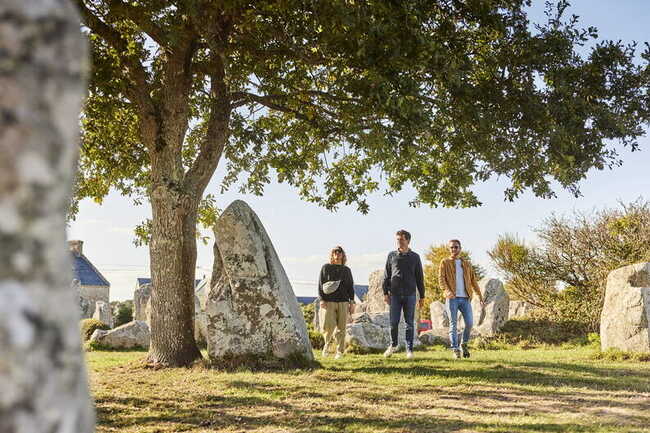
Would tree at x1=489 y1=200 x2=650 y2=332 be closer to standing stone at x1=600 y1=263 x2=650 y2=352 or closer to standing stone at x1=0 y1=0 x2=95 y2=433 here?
standing stone at x1=600 y1=263 x2=650 y2=352

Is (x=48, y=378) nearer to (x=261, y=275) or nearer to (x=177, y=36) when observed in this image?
(x=177, y=36)

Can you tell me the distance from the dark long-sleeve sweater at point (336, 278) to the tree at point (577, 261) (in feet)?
29.2

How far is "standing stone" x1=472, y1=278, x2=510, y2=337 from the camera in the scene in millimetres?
18500

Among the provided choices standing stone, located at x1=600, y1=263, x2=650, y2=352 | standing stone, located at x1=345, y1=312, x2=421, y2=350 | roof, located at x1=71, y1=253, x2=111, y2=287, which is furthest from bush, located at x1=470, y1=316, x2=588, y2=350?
roof, located at x1=71, y1=253, x2=111, y2=287

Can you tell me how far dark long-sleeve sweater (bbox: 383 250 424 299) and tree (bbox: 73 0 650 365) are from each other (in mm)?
1977

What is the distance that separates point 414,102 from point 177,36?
3.49 metres

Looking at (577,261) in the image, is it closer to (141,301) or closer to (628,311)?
(628,311)

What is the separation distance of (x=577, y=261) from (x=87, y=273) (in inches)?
1470

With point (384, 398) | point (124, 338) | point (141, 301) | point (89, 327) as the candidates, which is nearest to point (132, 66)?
point (384, 398)

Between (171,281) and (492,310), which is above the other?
(171,281)

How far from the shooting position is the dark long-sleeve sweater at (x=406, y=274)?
11.7 m

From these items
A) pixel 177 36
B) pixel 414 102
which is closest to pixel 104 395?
pixel 177 36

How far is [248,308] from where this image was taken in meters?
10.6

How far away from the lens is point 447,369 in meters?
10.3
